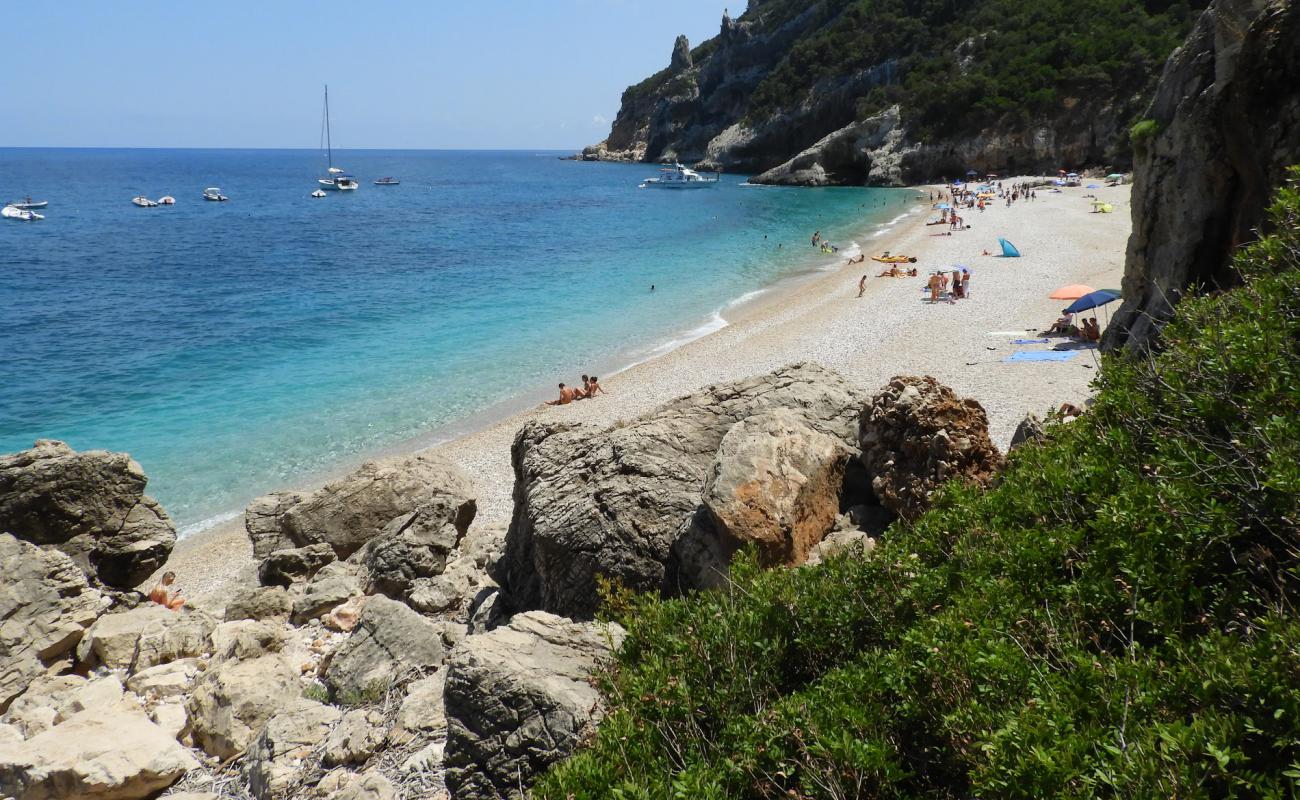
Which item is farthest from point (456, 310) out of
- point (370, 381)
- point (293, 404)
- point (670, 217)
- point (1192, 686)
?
point (670, 217)

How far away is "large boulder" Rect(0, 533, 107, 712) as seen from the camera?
8.95m

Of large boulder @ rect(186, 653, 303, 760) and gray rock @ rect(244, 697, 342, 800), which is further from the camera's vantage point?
large boulder @ rect(186, 653, 303, 760)

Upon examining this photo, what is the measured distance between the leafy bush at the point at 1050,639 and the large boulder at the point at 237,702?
13.5 ft

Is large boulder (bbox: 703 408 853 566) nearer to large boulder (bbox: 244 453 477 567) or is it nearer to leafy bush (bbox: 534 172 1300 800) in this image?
leafy bush (bbox: 534 172 1300 800)

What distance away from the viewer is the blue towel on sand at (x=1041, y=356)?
1959cm

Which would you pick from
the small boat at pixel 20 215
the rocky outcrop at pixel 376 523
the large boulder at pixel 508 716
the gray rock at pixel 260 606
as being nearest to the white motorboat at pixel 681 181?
the small boat at pixel 20 215

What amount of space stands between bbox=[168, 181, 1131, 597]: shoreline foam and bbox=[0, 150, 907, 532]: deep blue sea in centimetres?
163

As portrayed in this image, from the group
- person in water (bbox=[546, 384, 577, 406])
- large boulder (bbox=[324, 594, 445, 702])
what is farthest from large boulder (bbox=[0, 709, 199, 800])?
person in water (bbox=[546, 384, 577, 406])

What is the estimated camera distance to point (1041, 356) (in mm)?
19906

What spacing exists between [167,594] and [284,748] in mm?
7564

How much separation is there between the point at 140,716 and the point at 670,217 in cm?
6309

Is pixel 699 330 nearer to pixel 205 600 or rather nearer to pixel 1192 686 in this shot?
pixel 205 600

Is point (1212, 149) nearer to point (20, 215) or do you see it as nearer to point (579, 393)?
point (579, 393)

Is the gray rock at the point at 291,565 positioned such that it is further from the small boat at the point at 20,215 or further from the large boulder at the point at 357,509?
the small boat at the point at 20,215
